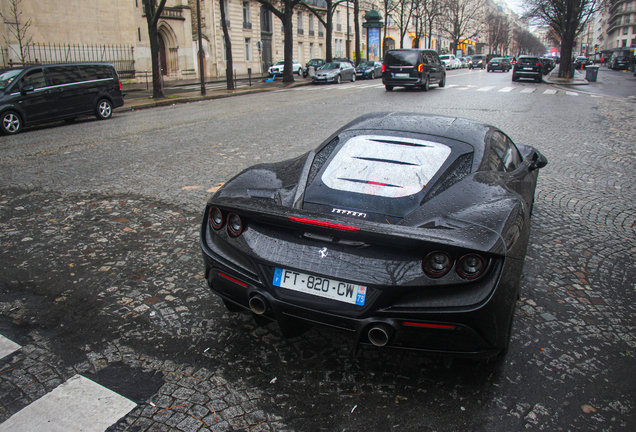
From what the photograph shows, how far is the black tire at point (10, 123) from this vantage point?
1266cm

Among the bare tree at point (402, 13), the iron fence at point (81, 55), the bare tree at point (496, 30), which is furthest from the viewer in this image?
the bare tree at point (496, 30)

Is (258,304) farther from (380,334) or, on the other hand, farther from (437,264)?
(437,264)

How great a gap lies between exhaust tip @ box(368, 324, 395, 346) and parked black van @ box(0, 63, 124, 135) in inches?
529

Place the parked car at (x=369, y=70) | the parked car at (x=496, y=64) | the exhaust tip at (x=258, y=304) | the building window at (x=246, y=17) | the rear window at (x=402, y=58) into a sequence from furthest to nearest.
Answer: the parked car at (x=496, y=64), the building window at (x=246, y=17), the parked car at (x=369, y=70), the rear window at (x=402, y=58), the exhaust tip at (x=258, y=304)

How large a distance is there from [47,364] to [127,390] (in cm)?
59

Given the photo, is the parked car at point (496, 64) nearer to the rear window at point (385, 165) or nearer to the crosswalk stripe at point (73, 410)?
the rear window at point (385, 165)

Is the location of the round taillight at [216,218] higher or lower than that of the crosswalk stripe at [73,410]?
higher

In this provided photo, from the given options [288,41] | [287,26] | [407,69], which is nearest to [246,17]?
[287,26]

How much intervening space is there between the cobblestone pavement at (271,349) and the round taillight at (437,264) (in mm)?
700

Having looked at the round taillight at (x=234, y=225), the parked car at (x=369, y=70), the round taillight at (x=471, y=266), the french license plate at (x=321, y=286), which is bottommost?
the french license plate at (x=321, y=286)

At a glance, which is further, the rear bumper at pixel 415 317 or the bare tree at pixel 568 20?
the bare tree at pixel 568 20

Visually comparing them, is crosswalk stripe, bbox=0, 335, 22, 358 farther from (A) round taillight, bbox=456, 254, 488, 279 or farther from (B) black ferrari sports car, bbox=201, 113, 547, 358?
(A) round taillight, bbox=456, 254, 488, 279

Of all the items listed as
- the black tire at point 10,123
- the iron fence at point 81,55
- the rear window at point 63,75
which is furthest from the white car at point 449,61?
the black tire at point 10,123

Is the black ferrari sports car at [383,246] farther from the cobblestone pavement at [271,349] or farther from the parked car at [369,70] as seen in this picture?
the parked car at [369,70]
